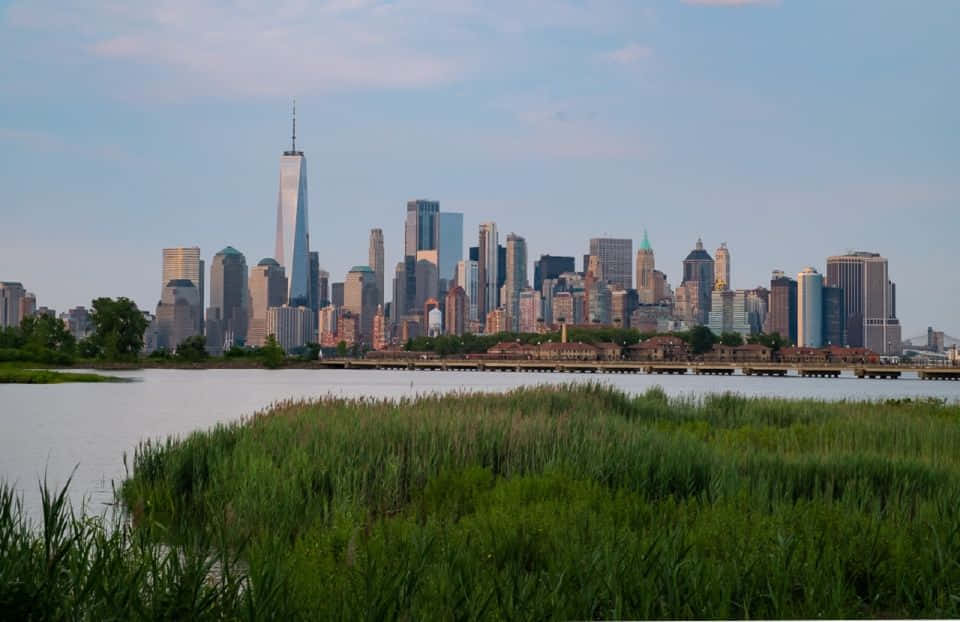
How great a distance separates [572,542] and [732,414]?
16.4 m

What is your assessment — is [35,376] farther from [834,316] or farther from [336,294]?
[336,294]

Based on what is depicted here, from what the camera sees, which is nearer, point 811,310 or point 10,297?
point 10,297

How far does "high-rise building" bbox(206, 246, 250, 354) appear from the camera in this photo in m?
28.8

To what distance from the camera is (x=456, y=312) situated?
190 meters

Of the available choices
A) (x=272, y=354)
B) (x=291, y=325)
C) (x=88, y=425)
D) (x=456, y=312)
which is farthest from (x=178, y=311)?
(x=456, y=312)

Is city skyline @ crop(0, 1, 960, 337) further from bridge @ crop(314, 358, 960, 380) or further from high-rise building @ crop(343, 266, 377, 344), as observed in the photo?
high-rise building @ crop(343, 266, 377, 344)

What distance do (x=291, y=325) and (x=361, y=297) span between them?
32.1 metres

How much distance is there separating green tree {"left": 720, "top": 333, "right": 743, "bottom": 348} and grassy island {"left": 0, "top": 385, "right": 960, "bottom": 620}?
160 m

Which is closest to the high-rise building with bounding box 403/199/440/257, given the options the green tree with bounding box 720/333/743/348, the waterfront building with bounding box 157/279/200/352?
the green tree with bounding box 720/333/743/348

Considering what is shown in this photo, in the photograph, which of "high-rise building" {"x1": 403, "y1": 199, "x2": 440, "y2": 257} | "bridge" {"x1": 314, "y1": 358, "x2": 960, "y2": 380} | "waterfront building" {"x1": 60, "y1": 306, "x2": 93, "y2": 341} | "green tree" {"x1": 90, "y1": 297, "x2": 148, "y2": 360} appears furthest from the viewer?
"bridge" {"x1": 314, "y1": 358, "x2": 960, "y2": 380}

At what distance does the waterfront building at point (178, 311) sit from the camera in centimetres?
1966

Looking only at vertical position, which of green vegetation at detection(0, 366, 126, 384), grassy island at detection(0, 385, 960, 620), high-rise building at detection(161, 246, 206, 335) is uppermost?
high-rise building at detection(161, 246, 206, 335)

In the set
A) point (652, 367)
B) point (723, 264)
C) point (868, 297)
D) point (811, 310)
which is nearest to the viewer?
point (868, 297)

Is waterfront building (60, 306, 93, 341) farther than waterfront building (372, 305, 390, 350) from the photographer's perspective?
No
